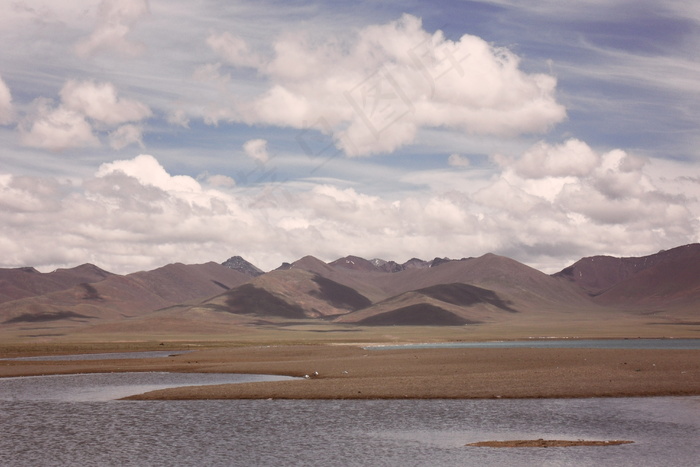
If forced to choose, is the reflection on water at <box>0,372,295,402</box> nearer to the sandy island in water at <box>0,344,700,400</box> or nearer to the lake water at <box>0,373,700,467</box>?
the lake water at <box>0,373,700,467</box>

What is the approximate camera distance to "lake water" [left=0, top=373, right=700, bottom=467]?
3512cm

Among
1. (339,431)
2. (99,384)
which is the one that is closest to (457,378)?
(339,431)

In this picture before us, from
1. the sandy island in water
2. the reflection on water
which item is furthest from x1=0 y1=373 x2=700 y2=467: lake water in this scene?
the reflection on water

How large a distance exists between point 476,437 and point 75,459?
21.6 m

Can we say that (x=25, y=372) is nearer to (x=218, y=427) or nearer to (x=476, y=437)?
(x=218, y=427)

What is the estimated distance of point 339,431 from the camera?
42.7 m

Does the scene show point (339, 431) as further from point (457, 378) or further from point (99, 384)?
Result: point (99, 384)

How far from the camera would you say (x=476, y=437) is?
131ft

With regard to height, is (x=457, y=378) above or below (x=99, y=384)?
above

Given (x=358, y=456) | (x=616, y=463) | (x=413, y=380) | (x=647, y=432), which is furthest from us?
(x=413, y=380)

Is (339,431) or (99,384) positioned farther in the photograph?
(99,384)

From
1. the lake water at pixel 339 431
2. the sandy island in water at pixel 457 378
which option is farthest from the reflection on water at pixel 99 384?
the sandy island in water at pixel 457 378

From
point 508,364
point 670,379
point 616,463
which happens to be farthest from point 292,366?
point 616,463

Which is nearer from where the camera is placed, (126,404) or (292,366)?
(126,404)
